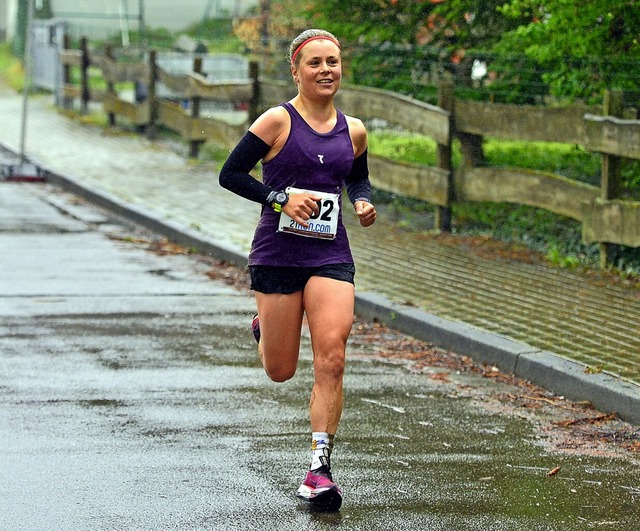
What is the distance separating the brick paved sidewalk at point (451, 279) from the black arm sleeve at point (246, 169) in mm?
2781

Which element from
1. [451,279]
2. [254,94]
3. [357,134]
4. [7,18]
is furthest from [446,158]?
[7,18]

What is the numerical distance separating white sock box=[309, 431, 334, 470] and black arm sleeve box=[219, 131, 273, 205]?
3.22 feet

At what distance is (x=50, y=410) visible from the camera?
7.03m

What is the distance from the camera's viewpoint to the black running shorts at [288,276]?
19.1 feet

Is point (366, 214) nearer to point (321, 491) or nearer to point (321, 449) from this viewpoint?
point (321, 449)

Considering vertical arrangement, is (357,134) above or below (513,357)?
above

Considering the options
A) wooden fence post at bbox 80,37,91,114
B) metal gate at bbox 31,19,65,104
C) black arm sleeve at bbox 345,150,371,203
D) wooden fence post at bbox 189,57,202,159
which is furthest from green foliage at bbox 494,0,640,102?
metal gate at bbox 31,19,65,104

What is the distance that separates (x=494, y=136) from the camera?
43.3 ft

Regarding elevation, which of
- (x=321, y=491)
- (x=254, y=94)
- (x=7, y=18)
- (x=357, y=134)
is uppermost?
(x=7, y=18)

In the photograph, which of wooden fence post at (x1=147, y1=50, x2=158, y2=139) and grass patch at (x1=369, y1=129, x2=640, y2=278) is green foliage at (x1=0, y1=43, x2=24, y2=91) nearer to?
wooden fence post at (x1=147, y1=50, x2=158, y2=139)

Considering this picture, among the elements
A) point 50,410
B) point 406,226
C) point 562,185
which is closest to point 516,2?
point 562,185

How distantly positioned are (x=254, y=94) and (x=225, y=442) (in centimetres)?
1221

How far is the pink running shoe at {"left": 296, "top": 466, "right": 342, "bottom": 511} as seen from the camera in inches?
212

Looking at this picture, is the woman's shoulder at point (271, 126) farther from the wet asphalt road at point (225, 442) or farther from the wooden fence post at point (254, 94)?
the wooden fence post at point (254, 94)
